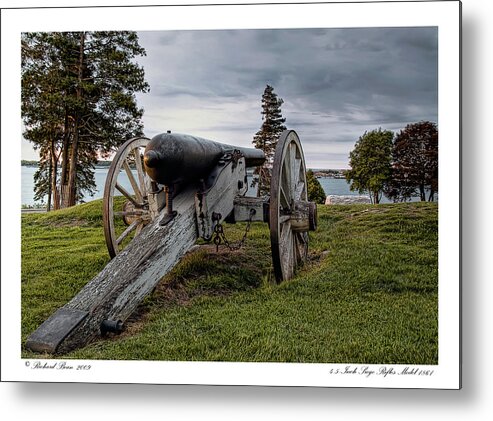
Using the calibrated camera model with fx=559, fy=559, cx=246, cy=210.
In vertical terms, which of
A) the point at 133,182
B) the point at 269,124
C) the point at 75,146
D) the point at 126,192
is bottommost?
the point at 126,192

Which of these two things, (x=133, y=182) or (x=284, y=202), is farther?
(x=133, y=182)

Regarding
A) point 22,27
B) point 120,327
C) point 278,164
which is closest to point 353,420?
point 120,327

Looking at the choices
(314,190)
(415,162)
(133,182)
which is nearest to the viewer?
(415,162)

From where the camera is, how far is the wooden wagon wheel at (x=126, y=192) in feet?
16.4

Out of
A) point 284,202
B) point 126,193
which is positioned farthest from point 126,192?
point 284,202

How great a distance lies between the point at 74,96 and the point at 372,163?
8.26ft

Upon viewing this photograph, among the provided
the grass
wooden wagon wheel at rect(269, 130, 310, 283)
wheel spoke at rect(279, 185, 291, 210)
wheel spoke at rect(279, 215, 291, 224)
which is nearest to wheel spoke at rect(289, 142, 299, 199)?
wooden wagon wheel at rect(269, 130, 310, 283)

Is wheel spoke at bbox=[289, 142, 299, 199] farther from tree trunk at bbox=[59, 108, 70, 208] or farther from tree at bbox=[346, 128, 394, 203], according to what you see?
tree trunk at bbox=[59, 108, 70, 208]

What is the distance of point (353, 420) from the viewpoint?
12.5 feet

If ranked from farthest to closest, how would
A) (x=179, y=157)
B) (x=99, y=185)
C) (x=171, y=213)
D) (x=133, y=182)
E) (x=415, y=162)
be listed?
1. (x=133, y=182)
2. (x=99, y=185)
3. (x=171, y=213)
4. (x=415, y=162)
5. (x=179, y=157)

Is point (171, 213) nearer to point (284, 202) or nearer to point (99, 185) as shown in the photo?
point (99, 185)

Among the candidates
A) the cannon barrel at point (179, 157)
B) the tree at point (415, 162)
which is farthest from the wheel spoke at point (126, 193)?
the tree at point (415, 162)

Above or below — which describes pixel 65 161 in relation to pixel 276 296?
above

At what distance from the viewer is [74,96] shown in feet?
15.4
